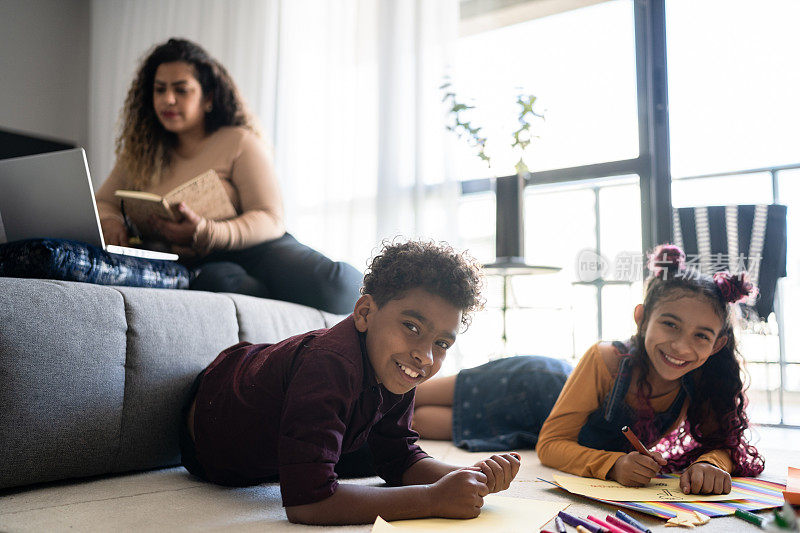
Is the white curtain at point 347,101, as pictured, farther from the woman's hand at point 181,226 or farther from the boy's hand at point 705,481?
the boy's hand at point 705,481

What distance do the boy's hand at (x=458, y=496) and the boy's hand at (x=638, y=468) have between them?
37 centimetres

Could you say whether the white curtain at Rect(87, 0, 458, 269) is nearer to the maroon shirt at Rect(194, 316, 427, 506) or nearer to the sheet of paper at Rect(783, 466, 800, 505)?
the maroon shirt at Rect(194, 316, 427, 506)

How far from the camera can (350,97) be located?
115 inches

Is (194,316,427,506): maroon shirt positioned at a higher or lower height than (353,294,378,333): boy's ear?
lower

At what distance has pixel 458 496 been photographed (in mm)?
861

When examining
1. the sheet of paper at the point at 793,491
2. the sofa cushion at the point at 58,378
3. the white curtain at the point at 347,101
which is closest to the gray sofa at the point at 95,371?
the sofa cushion at the point at 58,378

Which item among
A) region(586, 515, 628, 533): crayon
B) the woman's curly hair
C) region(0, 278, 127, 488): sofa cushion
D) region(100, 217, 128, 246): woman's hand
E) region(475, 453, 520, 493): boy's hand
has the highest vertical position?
the woman's curly hair

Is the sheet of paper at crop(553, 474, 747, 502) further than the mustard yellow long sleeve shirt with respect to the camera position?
No

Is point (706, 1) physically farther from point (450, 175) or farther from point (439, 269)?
point (439, 269)

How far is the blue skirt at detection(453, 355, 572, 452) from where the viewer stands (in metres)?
1.61

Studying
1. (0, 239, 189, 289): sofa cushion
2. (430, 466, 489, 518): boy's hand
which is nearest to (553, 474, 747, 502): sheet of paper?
(430, 466, 489, 518): boy's hand

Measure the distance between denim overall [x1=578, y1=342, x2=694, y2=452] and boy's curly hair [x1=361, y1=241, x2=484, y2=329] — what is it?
1.55 feet

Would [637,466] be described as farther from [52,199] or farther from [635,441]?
[52,199]

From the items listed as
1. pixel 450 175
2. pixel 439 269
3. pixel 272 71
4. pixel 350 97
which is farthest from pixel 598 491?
pixel 272 71
